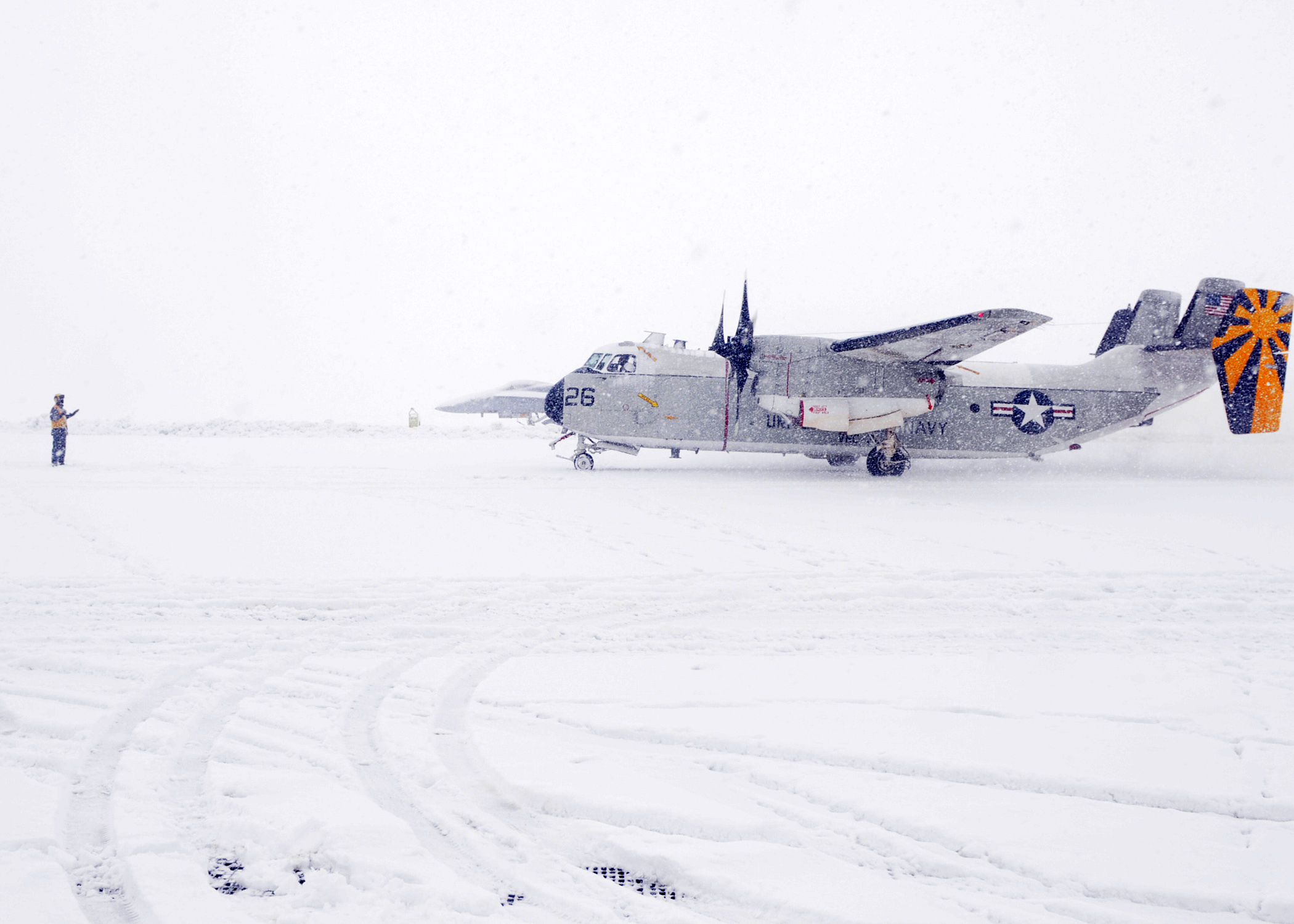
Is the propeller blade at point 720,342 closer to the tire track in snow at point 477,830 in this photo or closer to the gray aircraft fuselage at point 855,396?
the gray aircraft fuselage at point 855,396

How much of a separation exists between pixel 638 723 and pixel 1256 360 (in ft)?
57.9

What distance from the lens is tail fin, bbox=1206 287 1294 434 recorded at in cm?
1511

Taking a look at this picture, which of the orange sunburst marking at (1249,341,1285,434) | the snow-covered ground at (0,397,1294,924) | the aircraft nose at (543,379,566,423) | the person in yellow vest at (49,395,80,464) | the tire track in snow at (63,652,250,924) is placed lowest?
the tire track in snow at (63,652,250,924)

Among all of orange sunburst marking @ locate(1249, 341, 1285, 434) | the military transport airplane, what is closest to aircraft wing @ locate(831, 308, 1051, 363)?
the military transport airplane

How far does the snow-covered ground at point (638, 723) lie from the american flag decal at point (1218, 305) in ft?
30.8

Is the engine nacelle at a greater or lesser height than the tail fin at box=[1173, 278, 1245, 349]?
lesser

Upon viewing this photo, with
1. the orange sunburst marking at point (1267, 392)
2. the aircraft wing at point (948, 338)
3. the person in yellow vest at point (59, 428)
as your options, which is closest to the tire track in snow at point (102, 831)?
the aircraft wing at point (948, 338)

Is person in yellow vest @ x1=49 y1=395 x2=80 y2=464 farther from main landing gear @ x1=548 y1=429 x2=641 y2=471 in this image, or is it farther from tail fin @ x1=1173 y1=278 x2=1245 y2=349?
tail fin @ x1=1173 y1=278 x2=1245 y2=349

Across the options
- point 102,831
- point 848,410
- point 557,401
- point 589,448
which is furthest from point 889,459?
point 102,831

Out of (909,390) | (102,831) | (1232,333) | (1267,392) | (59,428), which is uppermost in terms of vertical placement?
(1232,333)

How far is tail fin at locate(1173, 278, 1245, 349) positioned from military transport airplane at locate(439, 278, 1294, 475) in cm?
3

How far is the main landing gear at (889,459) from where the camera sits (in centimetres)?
1526

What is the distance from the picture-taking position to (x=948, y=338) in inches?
520

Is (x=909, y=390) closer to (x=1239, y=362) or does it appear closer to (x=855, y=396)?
(x=855, y=396)
